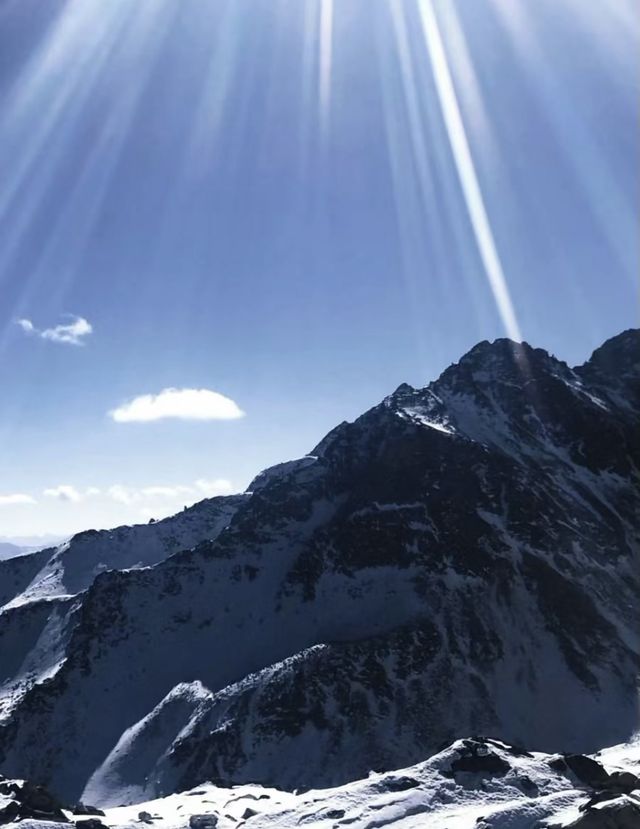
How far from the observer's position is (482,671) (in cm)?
12650

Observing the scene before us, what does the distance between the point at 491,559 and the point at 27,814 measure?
10314cm

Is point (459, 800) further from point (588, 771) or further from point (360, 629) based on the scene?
point (360, 629)

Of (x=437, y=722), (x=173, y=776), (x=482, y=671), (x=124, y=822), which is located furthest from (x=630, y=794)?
(x=173, y=776)

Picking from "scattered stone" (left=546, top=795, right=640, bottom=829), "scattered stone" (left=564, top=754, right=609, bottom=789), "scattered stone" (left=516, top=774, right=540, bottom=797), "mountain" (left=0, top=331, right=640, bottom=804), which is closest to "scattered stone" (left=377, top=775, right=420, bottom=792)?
"scattered stone" (left=516, top=774, right=540, bottom=797)

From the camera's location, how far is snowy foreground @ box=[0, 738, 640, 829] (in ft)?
171

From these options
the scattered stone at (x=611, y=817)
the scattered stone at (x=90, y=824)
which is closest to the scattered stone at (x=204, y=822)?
the scattered stone at (x=90, y=824)

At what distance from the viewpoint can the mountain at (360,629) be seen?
11775 cm

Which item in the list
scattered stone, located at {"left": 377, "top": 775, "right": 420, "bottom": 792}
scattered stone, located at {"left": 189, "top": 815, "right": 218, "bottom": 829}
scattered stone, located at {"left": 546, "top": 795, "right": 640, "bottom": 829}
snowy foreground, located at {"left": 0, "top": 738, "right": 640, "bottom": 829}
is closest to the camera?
scattered stone, located at {"left": 546, "top": 795, "right": 640, "bottom": 829}

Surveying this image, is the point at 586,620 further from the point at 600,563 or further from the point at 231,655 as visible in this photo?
the point at 231,655

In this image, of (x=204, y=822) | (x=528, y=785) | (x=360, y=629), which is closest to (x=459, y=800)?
(x=528, y=785)

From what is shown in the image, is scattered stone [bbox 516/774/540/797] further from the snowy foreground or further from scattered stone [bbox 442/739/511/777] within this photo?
scattered stone [bbox 442/739/511/777]

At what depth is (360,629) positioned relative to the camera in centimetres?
13925

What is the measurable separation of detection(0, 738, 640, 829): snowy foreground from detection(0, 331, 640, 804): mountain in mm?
41624

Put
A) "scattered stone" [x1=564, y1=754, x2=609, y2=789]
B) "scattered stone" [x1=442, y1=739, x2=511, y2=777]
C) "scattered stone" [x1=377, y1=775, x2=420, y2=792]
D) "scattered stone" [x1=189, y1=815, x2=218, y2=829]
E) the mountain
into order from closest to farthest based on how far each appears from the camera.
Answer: "scattered stone" [x1=564, y1=754, x2=609, y2=789], "scattered stone" [x1=442, y1=739, x2=511, y2=777], "scattered stone" [x1=377, y1=775, x2=420, y2=792], "scattered stone" [x1=189, y1=815, x2=218, y2=829], the mountain
